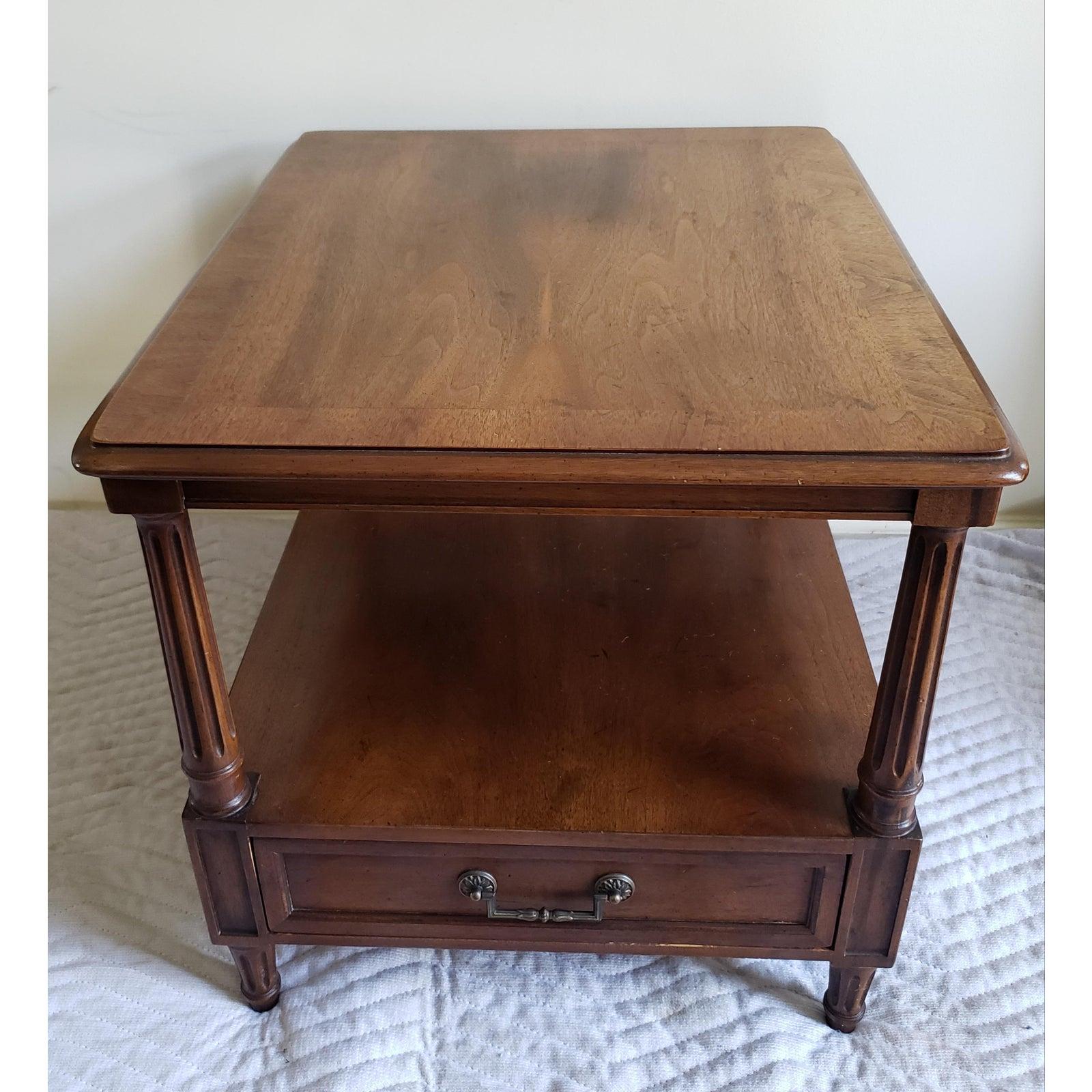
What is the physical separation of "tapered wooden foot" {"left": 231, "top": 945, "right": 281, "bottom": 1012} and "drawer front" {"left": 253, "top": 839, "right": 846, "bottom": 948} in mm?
46

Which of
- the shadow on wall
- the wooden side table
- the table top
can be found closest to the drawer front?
the wooden side table

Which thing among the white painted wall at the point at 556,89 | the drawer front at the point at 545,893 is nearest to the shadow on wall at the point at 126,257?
the white painted wall at the point at 556,89

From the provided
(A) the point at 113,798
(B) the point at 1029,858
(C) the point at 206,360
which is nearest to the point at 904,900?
(B) the point at 1029,858

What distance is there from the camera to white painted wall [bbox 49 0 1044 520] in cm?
114

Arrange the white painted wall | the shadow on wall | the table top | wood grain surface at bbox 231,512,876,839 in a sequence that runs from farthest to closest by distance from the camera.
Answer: the shadow on wall, the white painted wall, wood grain surface at bbox 231,512,876,839, the table top

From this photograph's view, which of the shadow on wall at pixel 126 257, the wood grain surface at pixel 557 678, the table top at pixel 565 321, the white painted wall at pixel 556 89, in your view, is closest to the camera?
the table top at pixel 565 321

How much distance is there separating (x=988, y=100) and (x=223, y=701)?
99 cm

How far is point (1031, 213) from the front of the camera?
1246 millimetres

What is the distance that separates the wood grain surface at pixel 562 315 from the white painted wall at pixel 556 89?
0.30 feet

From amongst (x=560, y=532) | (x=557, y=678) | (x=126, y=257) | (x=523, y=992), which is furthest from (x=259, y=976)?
(x=126, y=257)

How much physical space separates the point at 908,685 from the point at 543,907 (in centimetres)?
35

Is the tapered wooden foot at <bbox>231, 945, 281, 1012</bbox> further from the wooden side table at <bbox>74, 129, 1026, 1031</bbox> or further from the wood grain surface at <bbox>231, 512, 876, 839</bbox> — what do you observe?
the wood grain surface at <bbox>231, 512, 876, 839</bbox>

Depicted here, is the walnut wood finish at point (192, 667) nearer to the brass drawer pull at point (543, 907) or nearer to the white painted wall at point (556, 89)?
the brass drawer pull at point (543, 907)

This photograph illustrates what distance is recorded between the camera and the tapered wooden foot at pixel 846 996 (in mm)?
928
